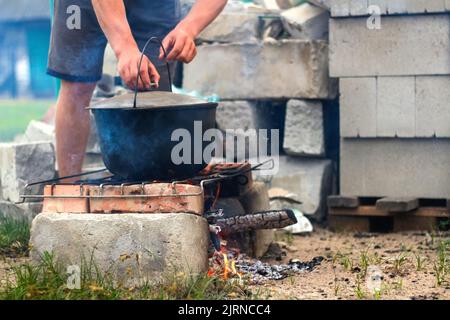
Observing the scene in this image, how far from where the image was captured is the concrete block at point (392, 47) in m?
5.48

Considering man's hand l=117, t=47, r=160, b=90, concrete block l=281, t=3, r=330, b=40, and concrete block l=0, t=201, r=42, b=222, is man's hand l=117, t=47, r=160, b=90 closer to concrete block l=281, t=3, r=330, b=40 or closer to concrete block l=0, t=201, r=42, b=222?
concrete block l=0, t=201, r=42, b=222

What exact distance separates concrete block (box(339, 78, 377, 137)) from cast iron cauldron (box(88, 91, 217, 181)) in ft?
6.12

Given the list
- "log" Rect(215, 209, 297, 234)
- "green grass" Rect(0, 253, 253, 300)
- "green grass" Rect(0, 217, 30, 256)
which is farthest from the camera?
"green grass" Rect(0, 217, 30, 256)

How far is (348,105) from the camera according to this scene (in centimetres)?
570

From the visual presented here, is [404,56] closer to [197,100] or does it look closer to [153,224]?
[197,100]

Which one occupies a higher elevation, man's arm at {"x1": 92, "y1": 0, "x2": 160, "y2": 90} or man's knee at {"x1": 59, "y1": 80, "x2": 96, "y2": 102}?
man's arm at {"x1": 92, "y1": 0, "x2": 160, "y2": 90}

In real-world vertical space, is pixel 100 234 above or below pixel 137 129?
below

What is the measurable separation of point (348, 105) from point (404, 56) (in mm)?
499

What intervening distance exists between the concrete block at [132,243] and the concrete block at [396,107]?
2186 millimetres

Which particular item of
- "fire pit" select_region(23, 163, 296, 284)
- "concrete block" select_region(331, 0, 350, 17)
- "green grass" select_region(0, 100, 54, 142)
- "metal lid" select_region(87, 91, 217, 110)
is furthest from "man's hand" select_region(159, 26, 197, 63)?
"green grass" select_region(0, 100, 54, 142)

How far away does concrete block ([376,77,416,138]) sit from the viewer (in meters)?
5.56
